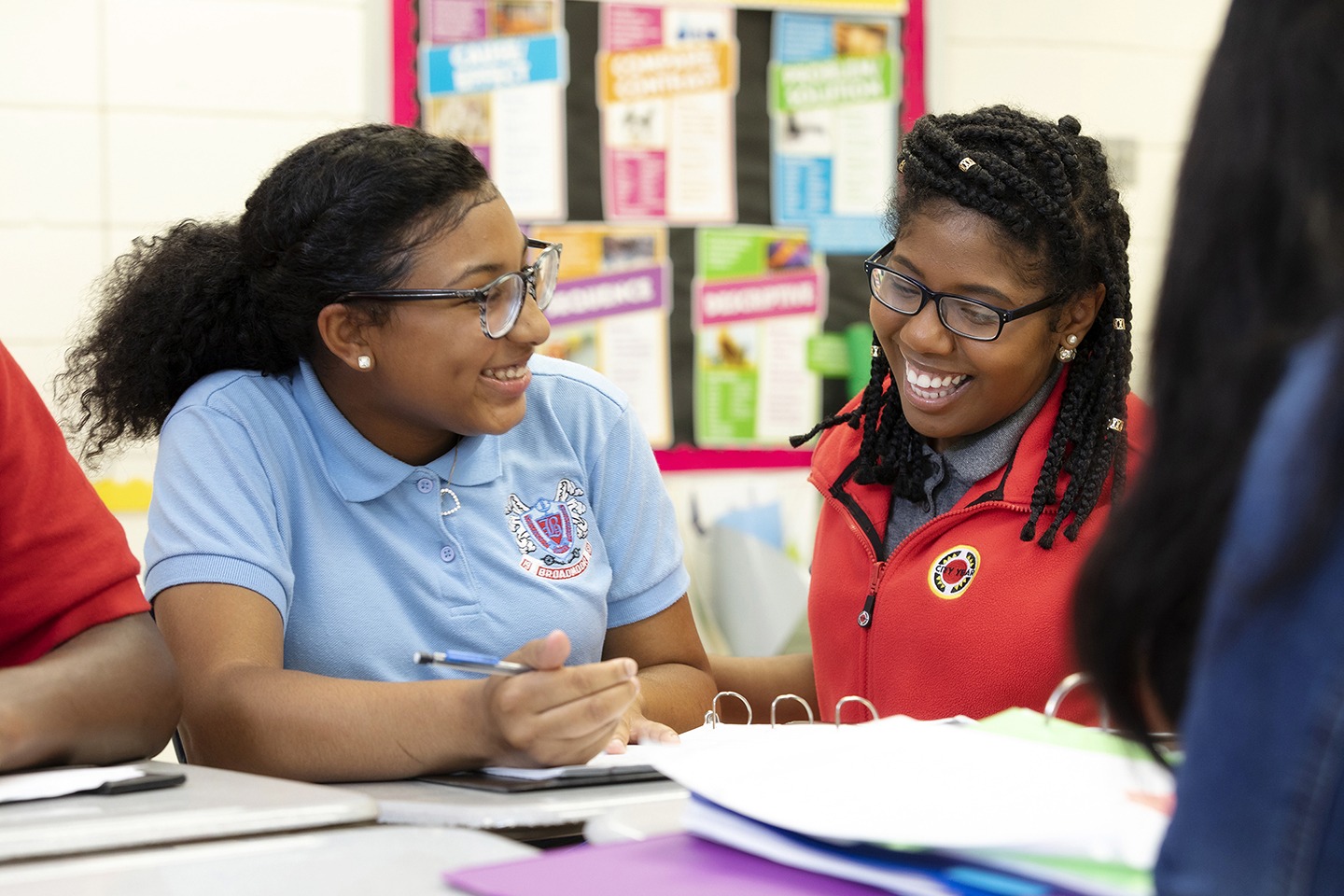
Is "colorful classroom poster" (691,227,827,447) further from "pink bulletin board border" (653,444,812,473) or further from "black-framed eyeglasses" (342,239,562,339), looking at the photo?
"black-framed eyeglasses" (342,239,562,339)

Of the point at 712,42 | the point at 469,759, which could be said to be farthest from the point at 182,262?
the point at 712,42

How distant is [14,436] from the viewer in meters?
1.30

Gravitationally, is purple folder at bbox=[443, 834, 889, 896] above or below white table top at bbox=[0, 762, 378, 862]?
above

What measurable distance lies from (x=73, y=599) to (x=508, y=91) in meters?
2.07

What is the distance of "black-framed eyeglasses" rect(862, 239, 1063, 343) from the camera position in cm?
169

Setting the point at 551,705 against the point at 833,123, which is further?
the point at 833,123

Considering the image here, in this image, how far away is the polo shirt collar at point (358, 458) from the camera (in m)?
1.62

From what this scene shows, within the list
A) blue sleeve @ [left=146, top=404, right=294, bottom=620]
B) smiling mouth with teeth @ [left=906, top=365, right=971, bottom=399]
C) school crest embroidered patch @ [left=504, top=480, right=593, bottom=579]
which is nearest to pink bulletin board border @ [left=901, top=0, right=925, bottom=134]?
smiling mouth with teeth @ [left=906, top=365, right=971, bottom=399]

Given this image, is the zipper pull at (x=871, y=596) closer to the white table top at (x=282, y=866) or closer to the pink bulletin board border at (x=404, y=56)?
the white table top at (x=282, y=866)

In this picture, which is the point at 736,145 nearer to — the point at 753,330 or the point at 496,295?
the point at 753,330

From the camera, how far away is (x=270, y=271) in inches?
67.1

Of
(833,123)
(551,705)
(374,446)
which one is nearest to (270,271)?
(374,446)

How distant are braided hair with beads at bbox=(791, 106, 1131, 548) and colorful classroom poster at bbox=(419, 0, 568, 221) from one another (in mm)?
1474

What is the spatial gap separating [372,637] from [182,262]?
1.92 ft
